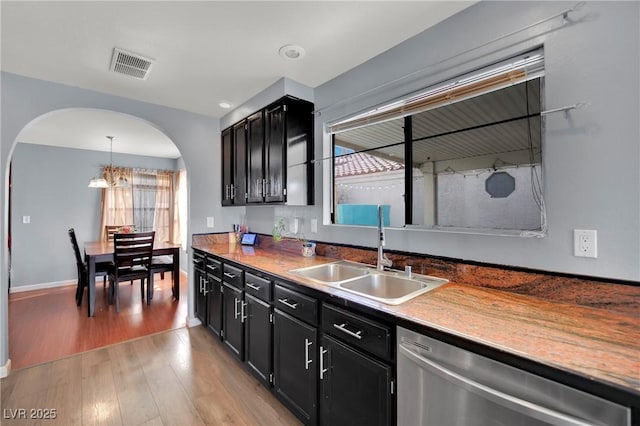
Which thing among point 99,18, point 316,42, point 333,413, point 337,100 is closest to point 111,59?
point 99,18

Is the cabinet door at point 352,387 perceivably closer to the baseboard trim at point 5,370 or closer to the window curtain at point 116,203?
the baseboard trim at point 5,370

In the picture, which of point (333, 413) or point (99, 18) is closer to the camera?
point (333, 413)

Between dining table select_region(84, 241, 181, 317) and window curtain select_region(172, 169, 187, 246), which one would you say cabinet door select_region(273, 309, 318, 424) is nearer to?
dining table select_region(84, 241, 181, 317)

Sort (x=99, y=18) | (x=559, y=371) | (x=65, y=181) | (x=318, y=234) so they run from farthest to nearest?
1. (x=65, y=181)
2. (x=318, y=234)
3. (x=99, y=18)
4. (x=559, y=371)

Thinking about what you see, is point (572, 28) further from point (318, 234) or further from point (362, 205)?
point (318, 234)

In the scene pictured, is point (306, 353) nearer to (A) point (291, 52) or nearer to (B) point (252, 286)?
(B) point (252, 286)

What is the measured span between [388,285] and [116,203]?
576 centimetres

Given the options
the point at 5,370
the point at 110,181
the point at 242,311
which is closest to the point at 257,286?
the point at 242,311

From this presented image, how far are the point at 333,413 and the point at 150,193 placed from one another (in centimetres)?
587

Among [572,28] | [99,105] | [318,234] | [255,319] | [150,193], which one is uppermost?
[99,105]

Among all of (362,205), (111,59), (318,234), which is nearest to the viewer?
(111,59)

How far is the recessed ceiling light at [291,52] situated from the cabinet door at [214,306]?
2.05m

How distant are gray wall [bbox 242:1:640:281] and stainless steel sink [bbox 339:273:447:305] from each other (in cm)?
24

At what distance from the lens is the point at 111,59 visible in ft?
7.13
